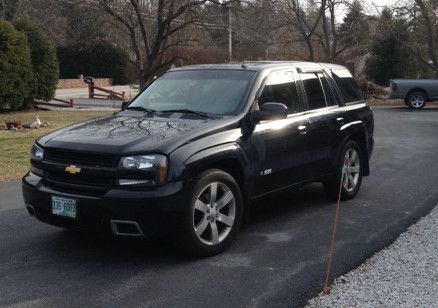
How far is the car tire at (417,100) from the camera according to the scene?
2575cm

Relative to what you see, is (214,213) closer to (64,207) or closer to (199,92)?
(64,207)

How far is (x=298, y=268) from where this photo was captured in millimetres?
5023

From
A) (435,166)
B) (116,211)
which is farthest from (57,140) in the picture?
(435,166)

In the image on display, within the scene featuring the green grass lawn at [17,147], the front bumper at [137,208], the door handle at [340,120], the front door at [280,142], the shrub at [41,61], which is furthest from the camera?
the shrub at [41,61]

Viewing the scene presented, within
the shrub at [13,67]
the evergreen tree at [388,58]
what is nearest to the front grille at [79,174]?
the shrub at [13,67]

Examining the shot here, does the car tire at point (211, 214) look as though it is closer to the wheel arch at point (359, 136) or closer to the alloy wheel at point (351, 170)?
the wheel arch at point (359, 136)

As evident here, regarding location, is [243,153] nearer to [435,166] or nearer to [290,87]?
[290,87]

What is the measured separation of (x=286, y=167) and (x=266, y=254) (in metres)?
1.16

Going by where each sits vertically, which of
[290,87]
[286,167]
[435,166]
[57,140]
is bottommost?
[435,166]

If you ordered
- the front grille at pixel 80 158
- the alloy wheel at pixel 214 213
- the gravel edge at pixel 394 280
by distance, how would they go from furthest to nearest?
1. the alloy wheel at pixel 214 213
2. the front grille at pixel 80 158
3. the gravel edge at pixel 394 280

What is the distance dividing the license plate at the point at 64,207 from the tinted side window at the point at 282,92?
7.14 feet

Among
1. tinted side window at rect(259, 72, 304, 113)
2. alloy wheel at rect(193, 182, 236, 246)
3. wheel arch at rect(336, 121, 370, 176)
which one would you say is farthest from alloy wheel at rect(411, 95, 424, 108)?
alloy wheel at rect(193, 182, 236, 246)

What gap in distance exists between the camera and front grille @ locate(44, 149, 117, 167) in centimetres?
488

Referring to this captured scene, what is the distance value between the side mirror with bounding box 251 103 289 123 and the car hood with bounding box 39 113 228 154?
18.6 inches
